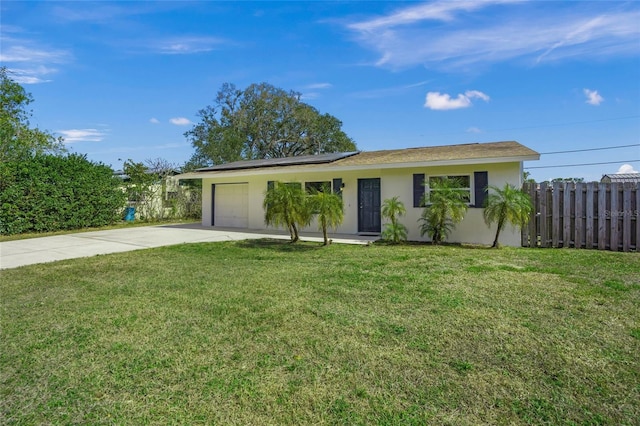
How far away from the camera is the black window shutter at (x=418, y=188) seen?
11.1m

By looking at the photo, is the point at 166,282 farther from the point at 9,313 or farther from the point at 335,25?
the point at 335,25

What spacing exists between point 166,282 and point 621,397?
19.3 ft

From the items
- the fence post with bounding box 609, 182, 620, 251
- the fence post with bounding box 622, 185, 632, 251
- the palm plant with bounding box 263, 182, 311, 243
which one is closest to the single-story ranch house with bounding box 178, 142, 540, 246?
the fence post with bounding box 609, 182, 620, 251

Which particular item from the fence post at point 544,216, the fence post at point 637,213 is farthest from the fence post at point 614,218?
the fence post at point 544,216

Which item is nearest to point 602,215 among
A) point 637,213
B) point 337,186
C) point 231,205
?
point 637,213

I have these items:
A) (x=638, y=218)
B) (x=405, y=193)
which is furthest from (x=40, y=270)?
(x=638, y=218)

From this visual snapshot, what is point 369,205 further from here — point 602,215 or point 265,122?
point 265,122

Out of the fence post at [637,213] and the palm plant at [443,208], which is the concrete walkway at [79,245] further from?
the fence post at [637,213]

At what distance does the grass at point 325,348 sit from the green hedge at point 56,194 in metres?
9.58

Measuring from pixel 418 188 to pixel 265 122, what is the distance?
1028 inches

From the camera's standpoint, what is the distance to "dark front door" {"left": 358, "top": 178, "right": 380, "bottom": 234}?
40.3 feet

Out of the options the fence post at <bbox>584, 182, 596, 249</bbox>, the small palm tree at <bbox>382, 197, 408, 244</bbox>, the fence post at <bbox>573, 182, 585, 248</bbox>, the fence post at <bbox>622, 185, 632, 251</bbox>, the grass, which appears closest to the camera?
the grass

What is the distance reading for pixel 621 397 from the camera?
2.41 metres

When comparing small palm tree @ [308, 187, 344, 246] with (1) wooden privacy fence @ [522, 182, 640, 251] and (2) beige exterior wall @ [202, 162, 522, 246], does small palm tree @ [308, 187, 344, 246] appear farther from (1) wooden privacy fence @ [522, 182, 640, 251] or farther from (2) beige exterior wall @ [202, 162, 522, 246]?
(1) wooden privacy fence @ [522, 182, 640, 251]
